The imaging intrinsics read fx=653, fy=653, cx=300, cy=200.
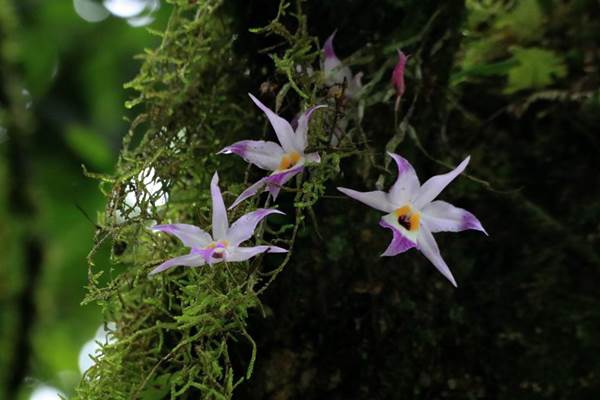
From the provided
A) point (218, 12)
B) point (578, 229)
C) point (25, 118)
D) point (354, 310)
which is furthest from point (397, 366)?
point (25, 118)

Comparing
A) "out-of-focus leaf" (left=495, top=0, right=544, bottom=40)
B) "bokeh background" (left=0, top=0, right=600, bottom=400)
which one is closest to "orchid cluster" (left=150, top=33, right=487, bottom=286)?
"bokeh background" (left=0, top=0, right=600, bottom=400)

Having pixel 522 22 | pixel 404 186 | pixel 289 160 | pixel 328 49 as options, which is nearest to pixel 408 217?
pixel 404 186

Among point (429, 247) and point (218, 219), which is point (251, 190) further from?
point (429, 247)

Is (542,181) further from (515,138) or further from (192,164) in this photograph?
(192,164)

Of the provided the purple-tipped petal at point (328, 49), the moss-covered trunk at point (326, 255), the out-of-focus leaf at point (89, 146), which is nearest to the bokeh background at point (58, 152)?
the out-of-focus leaf at point (89, 146)

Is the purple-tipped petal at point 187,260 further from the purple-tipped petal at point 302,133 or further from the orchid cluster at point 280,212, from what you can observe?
the purple-tipped petal at point 302,133
